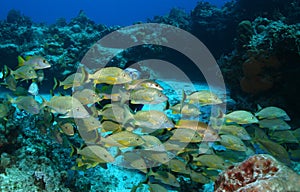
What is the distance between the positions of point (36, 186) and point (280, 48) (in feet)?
21.8

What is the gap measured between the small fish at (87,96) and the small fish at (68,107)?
0.40 ft

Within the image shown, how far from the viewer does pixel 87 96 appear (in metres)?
3.66

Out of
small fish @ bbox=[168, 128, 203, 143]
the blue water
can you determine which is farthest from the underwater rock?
the blue water

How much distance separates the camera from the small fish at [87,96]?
12.0ft

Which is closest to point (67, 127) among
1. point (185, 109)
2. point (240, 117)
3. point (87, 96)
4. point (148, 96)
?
point (87, 96)

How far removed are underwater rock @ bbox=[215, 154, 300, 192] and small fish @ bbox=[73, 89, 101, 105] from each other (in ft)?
6.83

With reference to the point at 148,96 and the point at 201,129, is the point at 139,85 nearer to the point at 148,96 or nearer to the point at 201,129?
the point at 148,96

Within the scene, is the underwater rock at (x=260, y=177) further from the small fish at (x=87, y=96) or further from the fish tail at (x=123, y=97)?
the small fish at (x=87, y=96)

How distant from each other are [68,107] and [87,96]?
0.31 m

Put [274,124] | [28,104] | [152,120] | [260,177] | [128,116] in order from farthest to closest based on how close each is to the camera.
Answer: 1. [274,124]
2. [28,104]
3. [128,116]
4. [152,120]
5. [260,177]

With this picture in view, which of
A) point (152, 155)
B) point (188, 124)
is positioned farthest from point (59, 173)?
point (188, 124)

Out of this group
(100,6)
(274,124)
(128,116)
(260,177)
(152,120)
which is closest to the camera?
(260,177)

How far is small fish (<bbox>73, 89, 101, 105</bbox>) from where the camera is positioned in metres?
3.65

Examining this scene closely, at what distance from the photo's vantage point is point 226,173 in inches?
89.6
